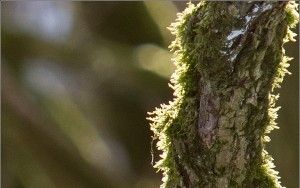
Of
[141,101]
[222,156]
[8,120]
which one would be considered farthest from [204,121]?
[141,101]

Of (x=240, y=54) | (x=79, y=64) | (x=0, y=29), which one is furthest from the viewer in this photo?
(x=79, y=64)

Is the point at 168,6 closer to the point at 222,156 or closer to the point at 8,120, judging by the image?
the point at 8,120

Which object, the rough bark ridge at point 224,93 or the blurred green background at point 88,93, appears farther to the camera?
the blurred green background at point 88,93

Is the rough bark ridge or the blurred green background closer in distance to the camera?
the rough bark ridge

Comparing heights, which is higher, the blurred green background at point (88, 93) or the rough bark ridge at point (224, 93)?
the blurred green background at point (88, 93)
